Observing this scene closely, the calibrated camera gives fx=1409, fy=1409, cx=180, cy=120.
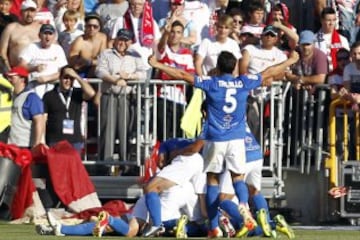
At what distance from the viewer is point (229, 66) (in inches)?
632

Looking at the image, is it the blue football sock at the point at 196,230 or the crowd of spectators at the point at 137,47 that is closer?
the blue football sock at the point at 196,230

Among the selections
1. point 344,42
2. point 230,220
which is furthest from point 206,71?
point 230,220

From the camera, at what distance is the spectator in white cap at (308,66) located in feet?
62.7

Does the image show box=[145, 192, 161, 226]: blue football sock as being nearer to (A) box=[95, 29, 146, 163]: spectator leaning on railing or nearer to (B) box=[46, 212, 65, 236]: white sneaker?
(B) box=[46, 212, 65, 236]: white sneaker

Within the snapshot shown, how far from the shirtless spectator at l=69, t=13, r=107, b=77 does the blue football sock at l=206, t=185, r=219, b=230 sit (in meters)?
4.10

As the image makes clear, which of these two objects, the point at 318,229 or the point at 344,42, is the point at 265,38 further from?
the point at 318,229

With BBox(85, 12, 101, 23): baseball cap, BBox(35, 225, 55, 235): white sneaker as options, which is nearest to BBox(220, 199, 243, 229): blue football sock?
BBox(35, 225, 55, 235): white sneaker

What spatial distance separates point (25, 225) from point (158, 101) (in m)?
2.74

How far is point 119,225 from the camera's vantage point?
15758 millimetres

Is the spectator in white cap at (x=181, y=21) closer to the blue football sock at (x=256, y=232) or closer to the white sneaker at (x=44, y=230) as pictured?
the blue football sock at (x=256, y=232)

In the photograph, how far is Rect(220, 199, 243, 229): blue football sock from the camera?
15758 millimetres

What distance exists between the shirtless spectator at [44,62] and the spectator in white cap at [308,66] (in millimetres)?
3182

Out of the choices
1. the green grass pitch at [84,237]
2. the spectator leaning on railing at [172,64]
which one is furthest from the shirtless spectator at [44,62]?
the green grass pitch at [84,237]

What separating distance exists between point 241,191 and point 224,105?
1004mm
